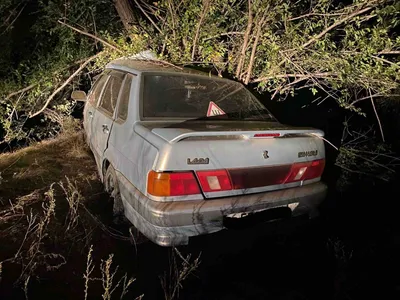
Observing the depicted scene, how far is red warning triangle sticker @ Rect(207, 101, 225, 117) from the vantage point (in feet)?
10.9

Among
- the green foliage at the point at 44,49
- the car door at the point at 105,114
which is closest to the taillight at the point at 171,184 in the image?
the car door at the point at 105,114

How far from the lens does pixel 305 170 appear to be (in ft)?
9.66

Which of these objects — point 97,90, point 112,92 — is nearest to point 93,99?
point 97,90

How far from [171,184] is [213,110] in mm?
1195

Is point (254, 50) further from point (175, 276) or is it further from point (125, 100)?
point (175, 276)

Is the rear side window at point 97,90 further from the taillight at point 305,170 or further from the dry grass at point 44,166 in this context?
the taillight at point 305,170

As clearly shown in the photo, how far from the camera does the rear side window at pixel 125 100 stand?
325 centimetres

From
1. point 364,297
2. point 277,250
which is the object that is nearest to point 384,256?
point 364,297

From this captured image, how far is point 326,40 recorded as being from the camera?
4305 mm

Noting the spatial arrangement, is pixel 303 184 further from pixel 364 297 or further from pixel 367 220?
pixel 367 220

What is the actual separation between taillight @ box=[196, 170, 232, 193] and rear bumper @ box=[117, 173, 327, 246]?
9 cm

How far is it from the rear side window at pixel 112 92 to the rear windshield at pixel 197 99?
21.8 inches

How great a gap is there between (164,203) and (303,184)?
1295mm

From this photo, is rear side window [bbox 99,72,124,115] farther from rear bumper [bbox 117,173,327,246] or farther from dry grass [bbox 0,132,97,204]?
rear bumper [bbox 117,173,327,246]
